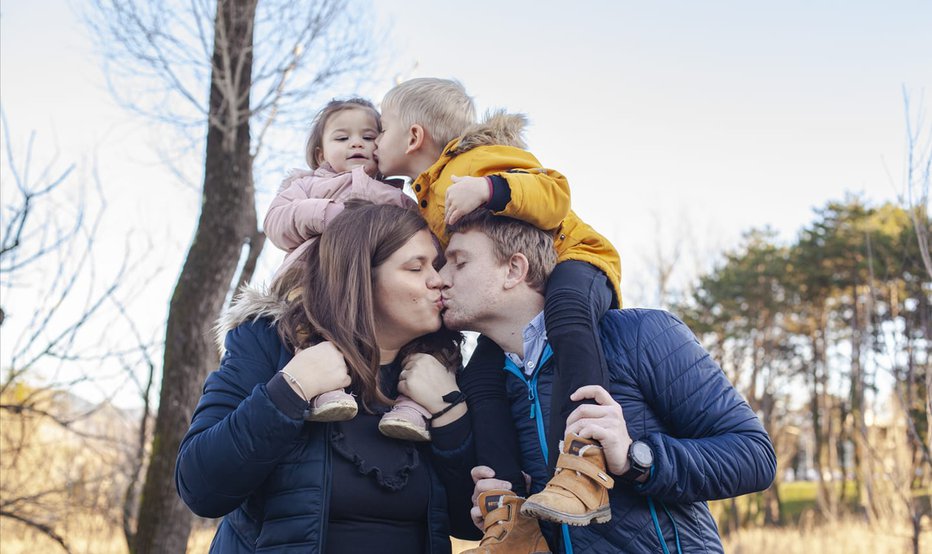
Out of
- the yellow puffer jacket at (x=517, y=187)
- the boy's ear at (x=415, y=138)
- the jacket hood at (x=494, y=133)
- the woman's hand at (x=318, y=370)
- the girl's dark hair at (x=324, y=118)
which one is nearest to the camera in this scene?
the woman's hand at (x=318, y=370)

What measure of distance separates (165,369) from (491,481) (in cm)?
437

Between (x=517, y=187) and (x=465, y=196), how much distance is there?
0.18 metres

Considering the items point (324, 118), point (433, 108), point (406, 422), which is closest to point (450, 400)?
point (406, 422)

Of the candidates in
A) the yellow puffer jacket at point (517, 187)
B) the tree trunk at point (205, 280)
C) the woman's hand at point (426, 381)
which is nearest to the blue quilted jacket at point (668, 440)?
the woman's hand at point (426, 381)

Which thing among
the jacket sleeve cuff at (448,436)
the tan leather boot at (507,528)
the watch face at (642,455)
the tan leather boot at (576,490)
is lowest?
the tan leather boot at (507,528)

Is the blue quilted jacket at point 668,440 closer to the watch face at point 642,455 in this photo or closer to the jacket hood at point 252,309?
the watch face at point 642,455

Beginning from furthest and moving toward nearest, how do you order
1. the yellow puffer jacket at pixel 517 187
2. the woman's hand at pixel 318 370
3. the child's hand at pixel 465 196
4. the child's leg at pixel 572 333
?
1. the yellow puffer jacket at pixel 517 187
2. the child's hand at pixel 465 196
3. the child's leg at pixel 572 333
4. the woman's hand at pixel 318 370

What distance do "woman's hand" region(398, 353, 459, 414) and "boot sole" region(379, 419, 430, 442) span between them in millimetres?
Result: 101

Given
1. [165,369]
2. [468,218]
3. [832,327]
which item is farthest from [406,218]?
[832,327]

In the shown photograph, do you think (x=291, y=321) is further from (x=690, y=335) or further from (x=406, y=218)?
(x=690, y=335)

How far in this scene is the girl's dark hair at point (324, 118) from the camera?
3307 mm

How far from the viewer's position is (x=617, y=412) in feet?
6.78

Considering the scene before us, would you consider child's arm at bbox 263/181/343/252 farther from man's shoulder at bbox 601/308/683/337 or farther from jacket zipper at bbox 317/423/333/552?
man's shoulder at bbox 601/308/683/337

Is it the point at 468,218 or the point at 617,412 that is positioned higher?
the point at 468,218
